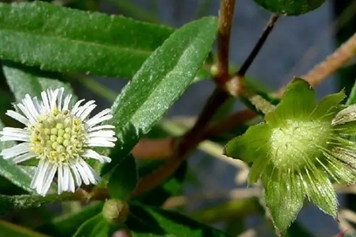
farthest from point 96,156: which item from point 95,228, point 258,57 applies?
point 258,57

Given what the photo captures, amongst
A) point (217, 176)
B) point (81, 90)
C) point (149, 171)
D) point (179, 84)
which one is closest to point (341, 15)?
point (217, 176)

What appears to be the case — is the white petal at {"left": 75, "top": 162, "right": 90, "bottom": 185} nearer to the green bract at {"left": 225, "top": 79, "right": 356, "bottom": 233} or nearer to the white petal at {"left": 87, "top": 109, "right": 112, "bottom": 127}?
the white petal at {"left": 87, "top": 109, "right": 112, "bottom": 127}

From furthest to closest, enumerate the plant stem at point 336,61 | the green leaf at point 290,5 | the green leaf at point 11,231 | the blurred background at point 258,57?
the blurred background at point 258,57 → the plant stem at point 336,61 → the green leaf at point 290,5 → the green leaf at point 11,231

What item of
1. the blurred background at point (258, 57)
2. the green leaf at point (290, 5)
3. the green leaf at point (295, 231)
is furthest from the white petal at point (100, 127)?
the blurred background at point (258, 57)

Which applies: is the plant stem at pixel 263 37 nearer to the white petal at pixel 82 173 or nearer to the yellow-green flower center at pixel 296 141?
the yellow-green flower center at pixel 296 141

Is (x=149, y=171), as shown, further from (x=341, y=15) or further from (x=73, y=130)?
(x=341, y=15)

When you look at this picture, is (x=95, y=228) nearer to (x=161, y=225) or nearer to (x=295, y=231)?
(x=161, y=225)
